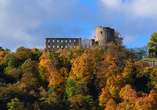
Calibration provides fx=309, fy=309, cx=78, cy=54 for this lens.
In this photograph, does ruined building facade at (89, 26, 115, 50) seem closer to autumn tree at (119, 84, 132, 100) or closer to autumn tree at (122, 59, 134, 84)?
autumn tree at (122, 59, 134, 84)

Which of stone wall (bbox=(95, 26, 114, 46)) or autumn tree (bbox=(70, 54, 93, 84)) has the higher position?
stone wall (bbox=(95, 26, 114, 46))

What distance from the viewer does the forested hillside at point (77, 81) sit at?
5331cm

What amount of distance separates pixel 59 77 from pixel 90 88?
21.9 ft

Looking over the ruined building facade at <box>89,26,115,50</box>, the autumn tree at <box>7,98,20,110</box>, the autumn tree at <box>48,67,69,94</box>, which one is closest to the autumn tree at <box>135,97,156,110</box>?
the autumn tree at <box>48,67,69,94</box>

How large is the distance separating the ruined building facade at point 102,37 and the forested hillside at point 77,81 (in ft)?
8.76

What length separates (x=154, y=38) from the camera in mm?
88562

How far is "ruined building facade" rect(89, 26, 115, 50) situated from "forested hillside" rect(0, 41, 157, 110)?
2.67 meters

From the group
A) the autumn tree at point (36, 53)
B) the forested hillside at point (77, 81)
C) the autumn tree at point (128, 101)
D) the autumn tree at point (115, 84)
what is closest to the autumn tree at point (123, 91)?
the forested hillside at point (77, 81)

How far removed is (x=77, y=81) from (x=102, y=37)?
1839 cm

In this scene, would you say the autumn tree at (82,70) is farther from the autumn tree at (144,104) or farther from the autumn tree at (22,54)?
the autumn tree at (22,54)

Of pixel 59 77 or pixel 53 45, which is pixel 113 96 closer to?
pixel 59 77

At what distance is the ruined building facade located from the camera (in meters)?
74.2

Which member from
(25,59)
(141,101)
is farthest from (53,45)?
(141,101)

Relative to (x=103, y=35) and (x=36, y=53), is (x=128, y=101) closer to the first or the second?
(x=103, y=35)
